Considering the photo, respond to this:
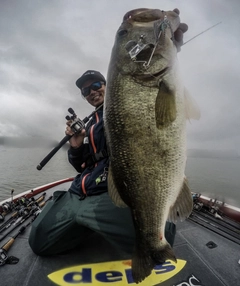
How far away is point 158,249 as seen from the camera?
162 centimetres

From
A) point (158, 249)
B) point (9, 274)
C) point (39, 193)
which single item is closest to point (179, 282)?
point (158, 249)

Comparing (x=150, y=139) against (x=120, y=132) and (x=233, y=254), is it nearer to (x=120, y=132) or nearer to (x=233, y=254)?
(x=120, y=132)

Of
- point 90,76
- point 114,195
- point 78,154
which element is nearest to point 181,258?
point 114,195

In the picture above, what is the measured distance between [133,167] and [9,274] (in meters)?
1.90

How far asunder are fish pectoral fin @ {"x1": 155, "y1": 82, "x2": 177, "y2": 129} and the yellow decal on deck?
1602mm

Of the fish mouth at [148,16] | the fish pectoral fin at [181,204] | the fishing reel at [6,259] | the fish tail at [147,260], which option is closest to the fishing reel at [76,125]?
the fish mouth at [148,16]

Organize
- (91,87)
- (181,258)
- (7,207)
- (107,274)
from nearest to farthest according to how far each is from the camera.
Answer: (107,274) < (181,258) < (91,87) < (7,207)

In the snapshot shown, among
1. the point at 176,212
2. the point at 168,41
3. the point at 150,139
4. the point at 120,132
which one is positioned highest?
the point at 168,41

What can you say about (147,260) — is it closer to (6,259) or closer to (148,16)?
(6,259)

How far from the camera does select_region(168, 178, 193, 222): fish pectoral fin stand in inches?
65.7

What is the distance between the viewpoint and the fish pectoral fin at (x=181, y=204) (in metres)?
1.67

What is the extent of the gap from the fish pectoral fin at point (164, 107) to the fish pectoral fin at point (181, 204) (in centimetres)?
58

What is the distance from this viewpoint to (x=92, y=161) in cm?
283

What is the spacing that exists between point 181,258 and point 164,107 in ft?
6.24
